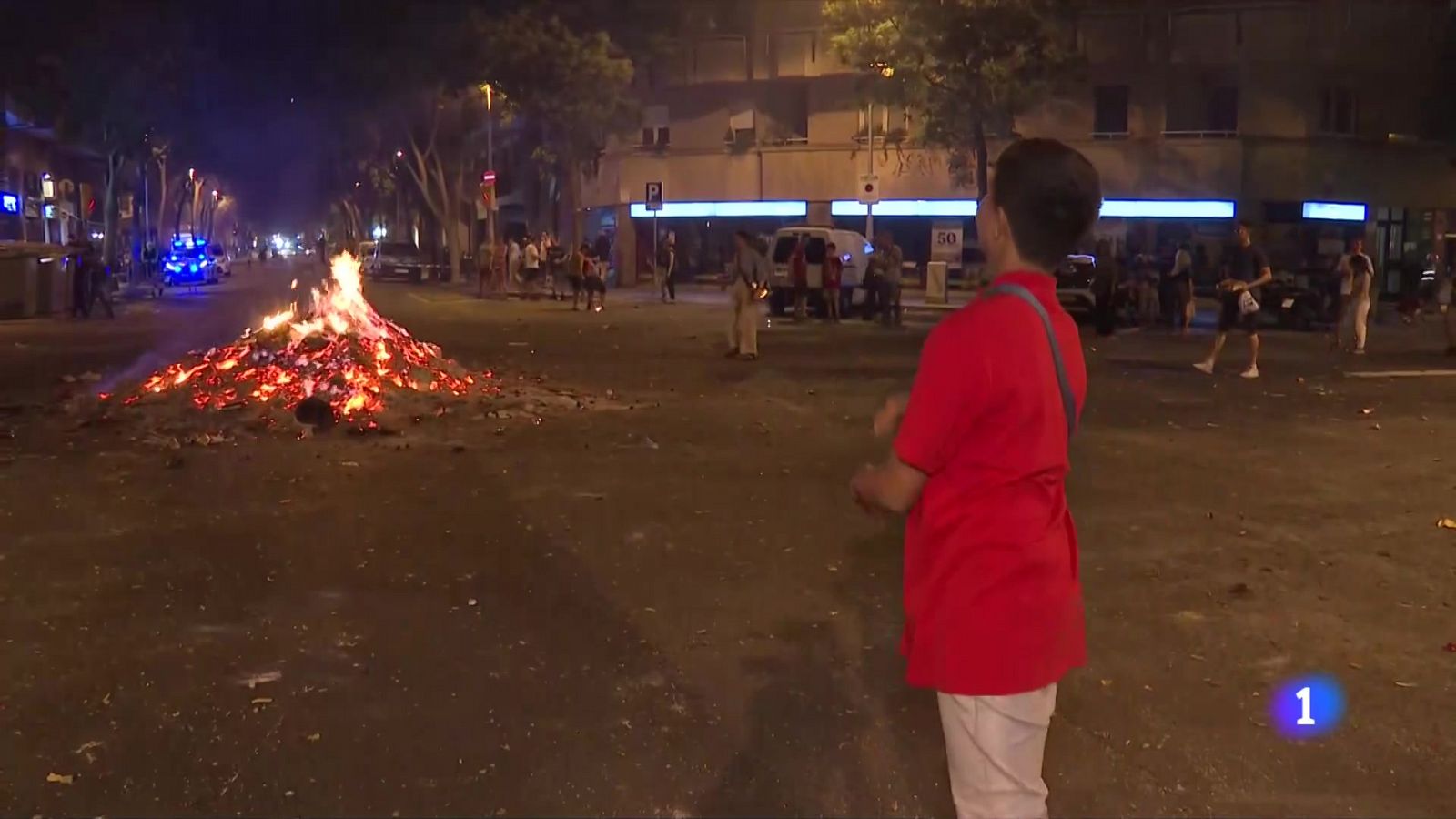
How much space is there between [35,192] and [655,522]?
51.6 meters

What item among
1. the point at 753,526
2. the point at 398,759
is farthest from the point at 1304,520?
the point at 398,759

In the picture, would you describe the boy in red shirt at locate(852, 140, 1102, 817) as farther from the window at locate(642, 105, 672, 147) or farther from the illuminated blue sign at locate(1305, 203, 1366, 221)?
the window at locate(642, 105, 672, 147)

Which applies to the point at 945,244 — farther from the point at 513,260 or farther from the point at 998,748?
the point at 998,748

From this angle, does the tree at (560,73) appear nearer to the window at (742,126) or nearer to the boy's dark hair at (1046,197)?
the window at (742,126)

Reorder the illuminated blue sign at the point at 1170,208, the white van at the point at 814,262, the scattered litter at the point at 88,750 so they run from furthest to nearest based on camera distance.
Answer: the illuminated blue sign at the point at 1170,208
the white van at the point at 814,262
the scattered litter at the point at 88,750

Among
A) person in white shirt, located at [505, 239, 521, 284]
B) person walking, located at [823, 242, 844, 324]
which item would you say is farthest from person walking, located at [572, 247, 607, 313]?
person in white shirt, located at [505, 239, 521, 284]

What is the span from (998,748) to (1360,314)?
2037 centimetres

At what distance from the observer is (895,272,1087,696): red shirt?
8.42 ft

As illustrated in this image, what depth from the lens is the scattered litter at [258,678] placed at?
551 centimetres

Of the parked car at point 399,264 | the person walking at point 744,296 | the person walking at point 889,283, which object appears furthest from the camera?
the parked car at point 399,264

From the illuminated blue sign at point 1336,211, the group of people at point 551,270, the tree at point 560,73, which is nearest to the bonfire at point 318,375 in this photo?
the group of people at point 551,270

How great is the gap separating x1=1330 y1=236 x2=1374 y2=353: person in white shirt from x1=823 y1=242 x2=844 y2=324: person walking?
397 inches

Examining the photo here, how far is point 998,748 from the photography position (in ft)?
8.93

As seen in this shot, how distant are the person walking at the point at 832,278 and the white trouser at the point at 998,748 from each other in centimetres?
2565
